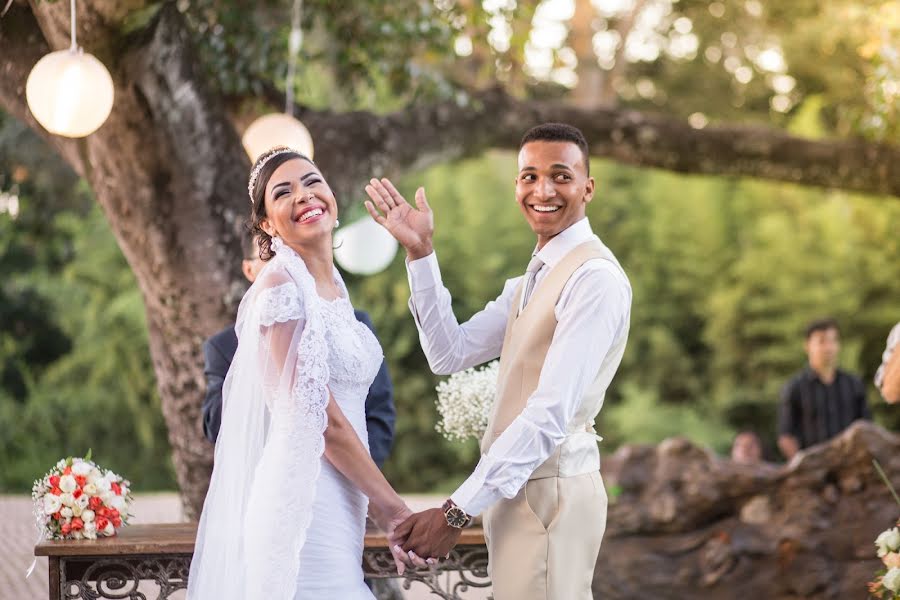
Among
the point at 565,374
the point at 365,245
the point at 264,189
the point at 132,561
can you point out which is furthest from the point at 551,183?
the point at 365,245

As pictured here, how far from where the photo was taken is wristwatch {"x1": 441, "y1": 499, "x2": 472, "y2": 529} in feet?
7.89

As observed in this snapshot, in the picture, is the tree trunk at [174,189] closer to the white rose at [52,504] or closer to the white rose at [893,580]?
the white rose at [52,504]

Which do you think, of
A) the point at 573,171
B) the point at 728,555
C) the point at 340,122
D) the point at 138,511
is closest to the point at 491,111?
the point at 340,122

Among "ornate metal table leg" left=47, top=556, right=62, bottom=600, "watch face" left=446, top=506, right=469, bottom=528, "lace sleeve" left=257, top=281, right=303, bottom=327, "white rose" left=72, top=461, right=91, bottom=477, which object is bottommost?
"ornate metal table leg" left=47, top=556, right=62, bottom=600

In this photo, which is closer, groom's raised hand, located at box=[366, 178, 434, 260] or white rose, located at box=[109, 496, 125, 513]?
groom's raised hand, located at box=[366, 178, 434, 260]

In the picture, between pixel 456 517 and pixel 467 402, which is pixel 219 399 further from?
pixel 456 517

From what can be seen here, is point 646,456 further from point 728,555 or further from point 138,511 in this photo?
point 138,511

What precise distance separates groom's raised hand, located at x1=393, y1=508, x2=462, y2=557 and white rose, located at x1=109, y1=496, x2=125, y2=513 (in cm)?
146

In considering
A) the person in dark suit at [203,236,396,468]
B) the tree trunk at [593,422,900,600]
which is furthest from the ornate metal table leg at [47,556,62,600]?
the tree trunk at [593,422,900,600]

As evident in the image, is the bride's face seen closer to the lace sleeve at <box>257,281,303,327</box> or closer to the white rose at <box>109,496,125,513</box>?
the lace sleeve at <box>257,281,303,327</box>

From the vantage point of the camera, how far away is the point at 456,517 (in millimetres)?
2418

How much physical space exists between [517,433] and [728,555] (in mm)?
3577

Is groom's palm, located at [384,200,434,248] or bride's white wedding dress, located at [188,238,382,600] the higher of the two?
groom's palm, located at [384,200,434,248]

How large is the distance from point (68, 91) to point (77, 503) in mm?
1310
